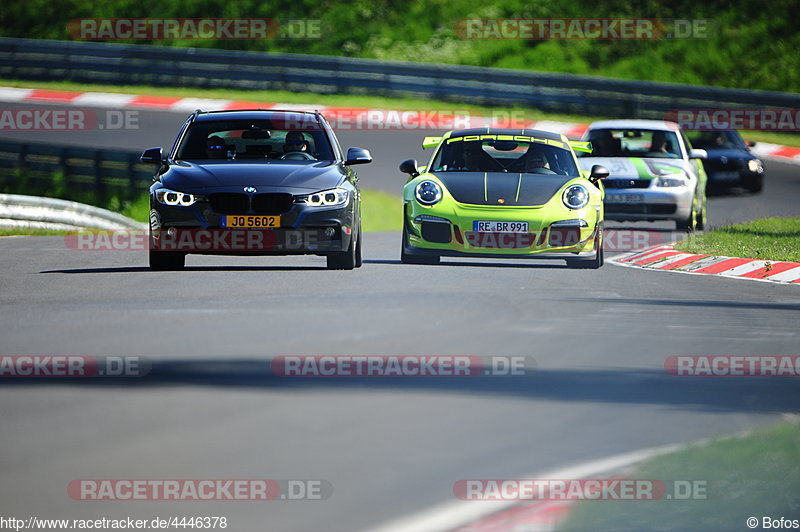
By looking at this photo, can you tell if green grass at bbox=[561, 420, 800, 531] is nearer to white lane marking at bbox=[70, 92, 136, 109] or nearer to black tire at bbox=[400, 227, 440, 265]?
black tire at bbox=[400, 227, 440, 265]

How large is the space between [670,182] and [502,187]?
505 cm

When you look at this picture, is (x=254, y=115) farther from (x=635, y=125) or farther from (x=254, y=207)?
(x=635, y=125)

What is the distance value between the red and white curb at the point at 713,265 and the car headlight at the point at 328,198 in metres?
4.21

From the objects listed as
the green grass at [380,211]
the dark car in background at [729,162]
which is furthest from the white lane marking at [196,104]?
the dark car in background at [729,162]

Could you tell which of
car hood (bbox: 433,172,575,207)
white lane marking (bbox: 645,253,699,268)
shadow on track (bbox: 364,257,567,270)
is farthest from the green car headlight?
car hood (bbox: 433,172,575,207)

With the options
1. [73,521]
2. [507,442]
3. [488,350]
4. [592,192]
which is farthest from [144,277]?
[73,521]

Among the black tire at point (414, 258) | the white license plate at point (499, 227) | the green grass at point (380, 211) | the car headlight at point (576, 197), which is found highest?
the car headlight at point (576, 197)

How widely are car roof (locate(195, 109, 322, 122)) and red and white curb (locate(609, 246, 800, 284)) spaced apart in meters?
4.09

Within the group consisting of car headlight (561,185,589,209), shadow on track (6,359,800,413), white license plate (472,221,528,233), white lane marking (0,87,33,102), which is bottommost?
shadow on track (6,359,800,413)

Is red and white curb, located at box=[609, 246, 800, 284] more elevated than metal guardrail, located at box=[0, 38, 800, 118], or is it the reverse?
metal guardrail, located at box=[0, 38, 800, 118]

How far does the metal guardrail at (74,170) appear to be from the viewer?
22.3 m

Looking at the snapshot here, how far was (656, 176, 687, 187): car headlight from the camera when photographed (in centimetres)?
1859

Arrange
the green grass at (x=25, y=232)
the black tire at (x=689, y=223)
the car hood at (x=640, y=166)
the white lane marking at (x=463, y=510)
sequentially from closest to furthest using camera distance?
the white lane marking at (x=463, y=510)
the car hood at (x=640, y=166)
the black tire at (x=689, y=223)
the green grass at (x=25, y=232)

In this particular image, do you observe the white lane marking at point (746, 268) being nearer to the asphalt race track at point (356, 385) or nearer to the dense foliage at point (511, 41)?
the asphalt race track at point (356, 385)
